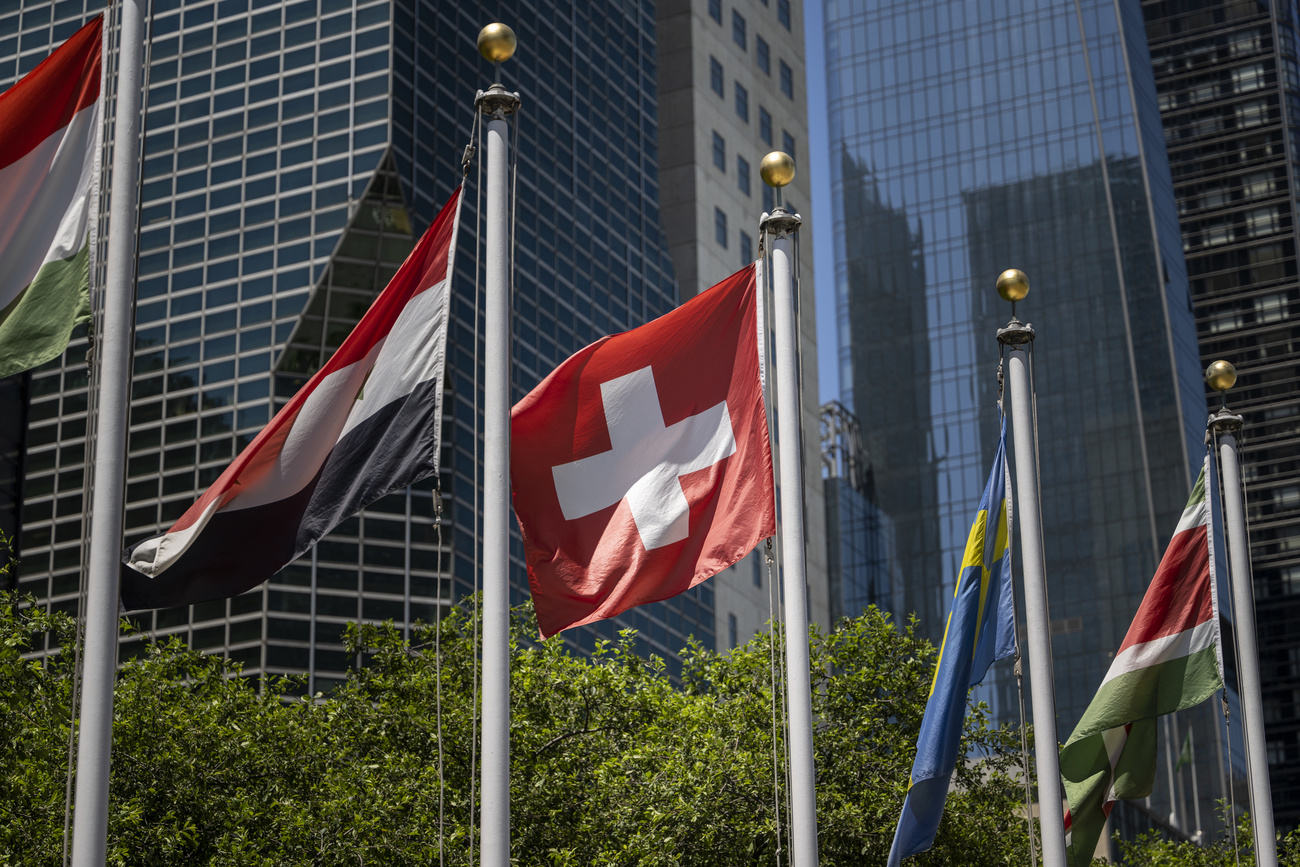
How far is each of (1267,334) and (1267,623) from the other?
28.5 meters

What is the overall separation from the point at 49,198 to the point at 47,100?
2.95 ft

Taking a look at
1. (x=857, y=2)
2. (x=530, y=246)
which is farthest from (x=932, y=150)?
(x=530, y=246)

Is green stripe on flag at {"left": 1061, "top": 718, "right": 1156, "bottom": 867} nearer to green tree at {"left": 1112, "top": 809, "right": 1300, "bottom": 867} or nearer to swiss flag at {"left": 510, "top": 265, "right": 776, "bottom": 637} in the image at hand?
swiss flag at {"left": 510, "top": 265, "right": 776, "bottom": 637}

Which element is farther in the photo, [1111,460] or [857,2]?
[857,2]

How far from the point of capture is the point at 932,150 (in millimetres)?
170875

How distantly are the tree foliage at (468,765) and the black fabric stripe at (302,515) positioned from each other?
13197mm

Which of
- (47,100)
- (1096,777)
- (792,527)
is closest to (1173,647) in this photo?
(1096,777)

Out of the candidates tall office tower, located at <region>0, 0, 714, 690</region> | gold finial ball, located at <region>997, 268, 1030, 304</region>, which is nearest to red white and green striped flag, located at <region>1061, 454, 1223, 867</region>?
gold finial ball, located at <region>997, 268, 1030, 304</region>

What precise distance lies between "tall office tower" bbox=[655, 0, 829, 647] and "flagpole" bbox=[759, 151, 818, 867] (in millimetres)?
77144

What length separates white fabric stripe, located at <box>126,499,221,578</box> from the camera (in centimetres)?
1572

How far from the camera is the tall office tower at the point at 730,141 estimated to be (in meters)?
104

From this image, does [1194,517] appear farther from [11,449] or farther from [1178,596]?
[11,449]

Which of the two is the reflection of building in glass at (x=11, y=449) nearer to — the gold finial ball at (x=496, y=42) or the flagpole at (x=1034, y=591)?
the flagpole at (x=1034, y=591)

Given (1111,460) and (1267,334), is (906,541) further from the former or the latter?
(1267,334)
